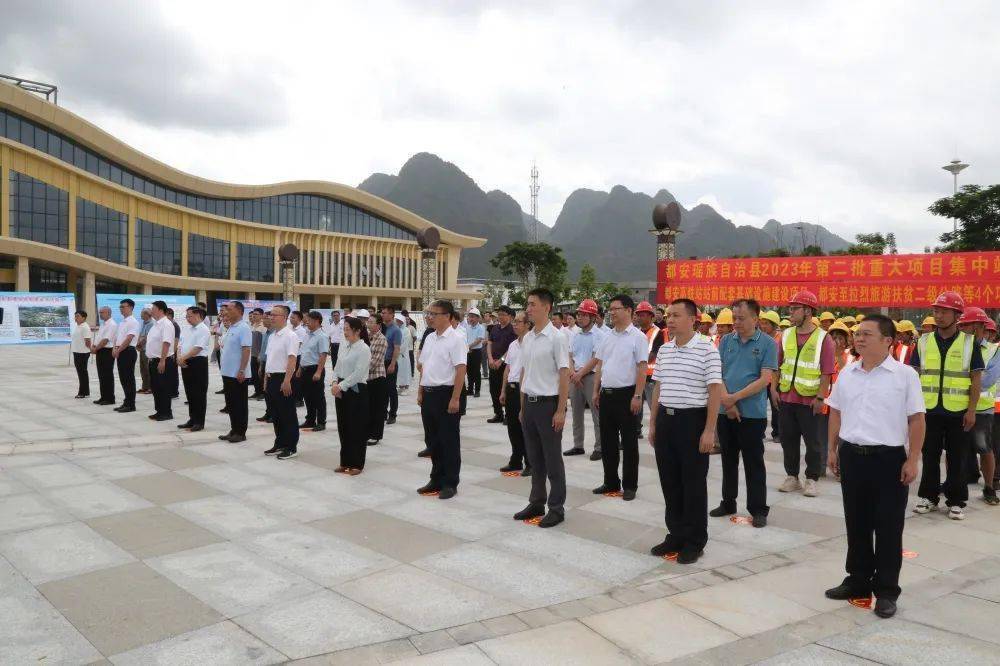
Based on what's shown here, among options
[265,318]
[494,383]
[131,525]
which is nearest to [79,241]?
[265,318]

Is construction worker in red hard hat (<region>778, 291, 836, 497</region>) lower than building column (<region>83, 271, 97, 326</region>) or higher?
lower

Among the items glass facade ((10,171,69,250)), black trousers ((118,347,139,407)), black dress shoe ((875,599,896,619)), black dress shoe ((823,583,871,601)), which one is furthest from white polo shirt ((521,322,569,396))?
glass facade ((10,171,69,250))

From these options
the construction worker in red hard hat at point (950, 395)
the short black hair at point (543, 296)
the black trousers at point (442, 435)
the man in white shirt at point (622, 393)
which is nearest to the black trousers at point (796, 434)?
the construction worker in red hard hat at point (950, 395)

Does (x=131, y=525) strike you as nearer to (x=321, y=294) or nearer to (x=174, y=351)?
(x=174, y=351)

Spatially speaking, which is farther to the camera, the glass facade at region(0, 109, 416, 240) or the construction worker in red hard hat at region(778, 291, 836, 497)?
the glass facade at region(0, 109, 416, 240)

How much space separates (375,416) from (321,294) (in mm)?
60018

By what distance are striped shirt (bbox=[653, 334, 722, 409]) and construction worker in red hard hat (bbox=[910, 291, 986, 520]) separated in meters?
2.34

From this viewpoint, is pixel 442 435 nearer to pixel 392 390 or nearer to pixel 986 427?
pixel 392 390

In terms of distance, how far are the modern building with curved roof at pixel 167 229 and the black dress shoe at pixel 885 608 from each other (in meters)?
42.5

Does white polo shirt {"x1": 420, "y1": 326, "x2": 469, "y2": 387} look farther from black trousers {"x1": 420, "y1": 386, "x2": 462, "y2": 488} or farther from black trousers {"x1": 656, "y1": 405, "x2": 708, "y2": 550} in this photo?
black trousers {"x1": 656, "y1": 405, "x2": 708, "y2": 550}

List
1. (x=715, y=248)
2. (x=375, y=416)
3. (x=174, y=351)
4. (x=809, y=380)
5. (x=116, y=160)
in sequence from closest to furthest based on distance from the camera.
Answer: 1. (x=809, y=380)
2. (x=375, y=416)
3. (x=174, y=351)
4. (x=116, y=160)
5. (x=715, y=248)

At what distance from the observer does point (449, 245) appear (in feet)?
241

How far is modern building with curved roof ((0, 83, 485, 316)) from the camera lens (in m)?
41.6

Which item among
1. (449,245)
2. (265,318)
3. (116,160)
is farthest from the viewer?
(449,245)
